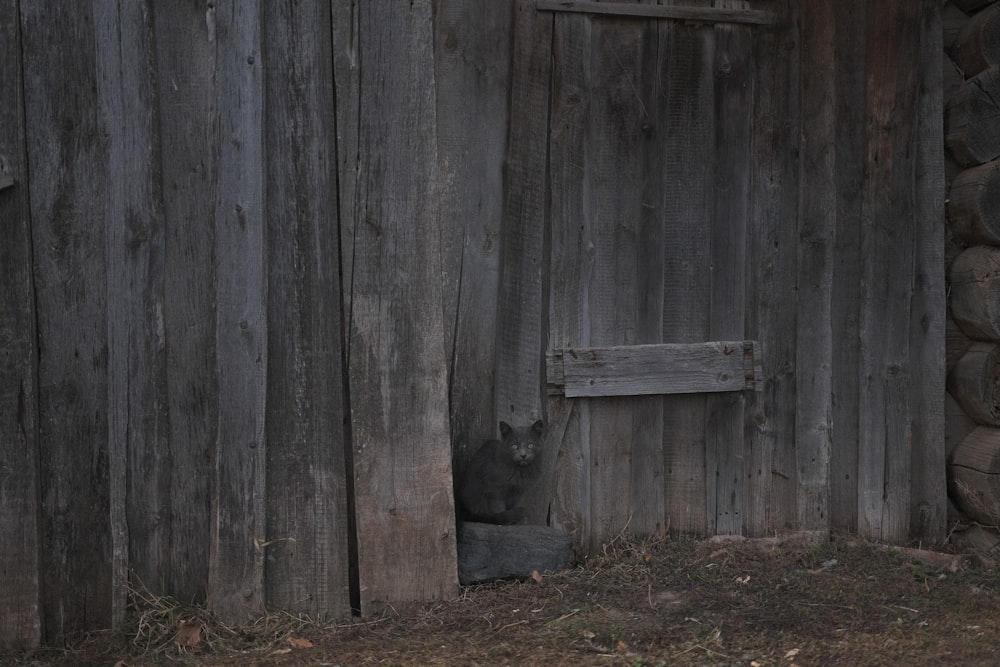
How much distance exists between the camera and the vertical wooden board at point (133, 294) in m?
4.14

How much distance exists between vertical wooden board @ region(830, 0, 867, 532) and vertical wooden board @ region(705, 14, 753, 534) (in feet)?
→ 1.90

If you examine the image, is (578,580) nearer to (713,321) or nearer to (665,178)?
(713,321)

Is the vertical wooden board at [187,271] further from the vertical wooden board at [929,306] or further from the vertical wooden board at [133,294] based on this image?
the vertical wooden board at [929,306]

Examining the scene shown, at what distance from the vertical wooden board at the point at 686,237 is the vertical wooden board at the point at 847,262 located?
0.80 meters

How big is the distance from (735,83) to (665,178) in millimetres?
659

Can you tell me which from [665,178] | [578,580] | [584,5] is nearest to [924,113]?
[665,178]

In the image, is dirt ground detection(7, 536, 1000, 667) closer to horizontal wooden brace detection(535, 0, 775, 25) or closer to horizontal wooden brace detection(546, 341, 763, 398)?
horizontal wooden brace detection(546, 341, 763, 398)

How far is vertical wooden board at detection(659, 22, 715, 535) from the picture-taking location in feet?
16.7

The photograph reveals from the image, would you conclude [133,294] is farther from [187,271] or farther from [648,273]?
[648,273]

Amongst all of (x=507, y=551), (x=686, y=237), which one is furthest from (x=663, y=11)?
(x=507, y=551)

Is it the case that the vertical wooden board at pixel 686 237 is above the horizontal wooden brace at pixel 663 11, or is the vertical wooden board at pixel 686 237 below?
below

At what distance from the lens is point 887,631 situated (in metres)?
4.11

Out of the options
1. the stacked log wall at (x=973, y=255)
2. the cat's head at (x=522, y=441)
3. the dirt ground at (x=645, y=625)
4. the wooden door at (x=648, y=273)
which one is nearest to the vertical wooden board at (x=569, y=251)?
the wooden door at (x=648, y=273)

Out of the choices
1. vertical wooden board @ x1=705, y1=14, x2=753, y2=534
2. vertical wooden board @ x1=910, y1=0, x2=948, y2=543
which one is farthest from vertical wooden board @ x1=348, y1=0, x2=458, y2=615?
vertical wooden board @ x1=910, y1=0, x2=948, y2=543
